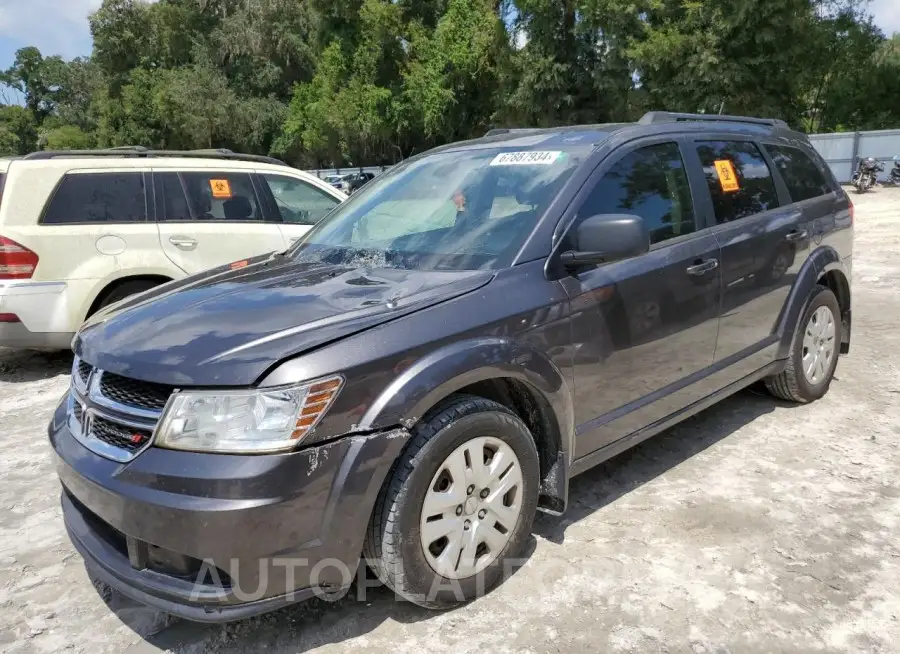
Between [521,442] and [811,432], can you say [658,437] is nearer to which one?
[811,432]

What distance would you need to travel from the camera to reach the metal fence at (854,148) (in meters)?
22.1

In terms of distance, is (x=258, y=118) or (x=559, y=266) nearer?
(x=559, y=266)

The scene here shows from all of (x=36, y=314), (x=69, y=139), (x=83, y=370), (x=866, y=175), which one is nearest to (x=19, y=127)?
(x=69, y=139)

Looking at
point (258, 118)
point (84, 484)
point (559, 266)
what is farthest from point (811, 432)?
point (258, 118)

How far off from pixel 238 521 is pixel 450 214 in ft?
5.70

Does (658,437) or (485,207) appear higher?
(485,207)

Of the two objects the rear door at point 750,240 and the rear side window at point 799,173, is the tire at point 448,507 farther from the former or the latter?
the rear side window at point 799,173

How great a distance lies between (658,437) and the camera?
4328mm

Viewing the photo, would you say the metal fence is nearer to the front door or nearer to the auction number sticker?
the front door

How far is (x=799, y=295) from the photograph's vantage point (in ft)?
14.2

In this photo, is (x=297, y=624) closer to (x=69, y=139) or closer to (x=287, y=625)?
(x=287, y=625)

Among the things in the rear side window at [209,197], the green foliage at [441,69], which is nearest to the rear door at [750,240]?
the rear side window at [209,197]

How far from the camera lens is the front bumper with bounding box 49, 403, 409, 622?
2131mm

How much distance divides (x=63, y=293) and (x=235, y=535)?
4391 mm
